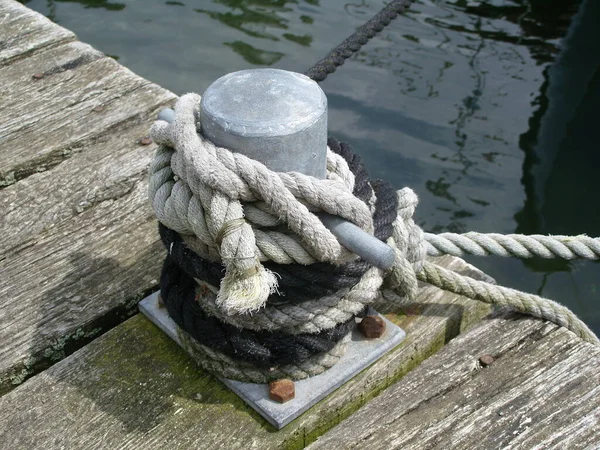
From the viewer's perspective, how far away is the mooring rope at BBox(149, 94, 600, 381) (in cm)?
133

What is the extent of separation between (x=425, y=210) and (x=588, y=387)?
8.30 feet

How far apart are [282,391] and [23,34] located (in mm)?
2189

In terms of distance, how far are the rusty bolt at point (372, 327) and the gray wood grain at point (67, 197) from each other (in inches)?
22.9

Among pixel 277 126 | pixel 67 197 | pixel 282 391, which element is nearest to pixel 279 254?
pixel 277 126

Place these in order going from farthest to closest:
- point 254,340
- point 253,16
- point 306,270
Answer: point 253,16
point 254,340
point 306,270

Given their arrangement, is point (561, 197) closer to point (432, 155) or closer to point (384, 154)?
point (432, 155)

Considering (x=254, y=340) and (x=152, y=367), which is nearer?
(x=254, y=340)

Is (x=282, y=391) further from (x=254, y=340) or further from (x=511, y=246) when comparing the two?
(x=511, y=246)

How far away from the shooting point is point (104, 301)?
1866 mm

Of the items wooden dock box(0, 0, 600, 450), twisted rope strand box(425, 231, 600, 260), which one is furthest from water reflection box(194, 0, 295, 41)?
twisted rope strand box(425, 231, 600, 260)

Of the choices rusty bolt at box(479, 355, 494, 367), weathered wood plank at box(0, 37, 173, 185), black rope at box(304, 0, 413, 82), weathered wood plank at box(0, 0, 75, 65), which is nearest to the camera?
rusty bolt at box(479, 355, 494, 367)

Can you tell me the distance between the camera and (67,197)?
2195 millimetres

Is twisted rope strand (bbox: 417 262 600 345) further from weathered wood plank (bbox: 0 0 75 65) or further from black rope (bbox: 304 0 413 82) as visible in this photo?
weathered wood plank (bbox: 0 0 75 65)

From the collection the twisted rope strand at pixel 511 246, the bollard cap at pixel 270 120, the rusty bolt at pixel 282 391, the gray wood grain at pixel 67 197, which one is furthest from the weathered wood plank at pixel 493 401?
the gray wood grain at pixel 67 197
